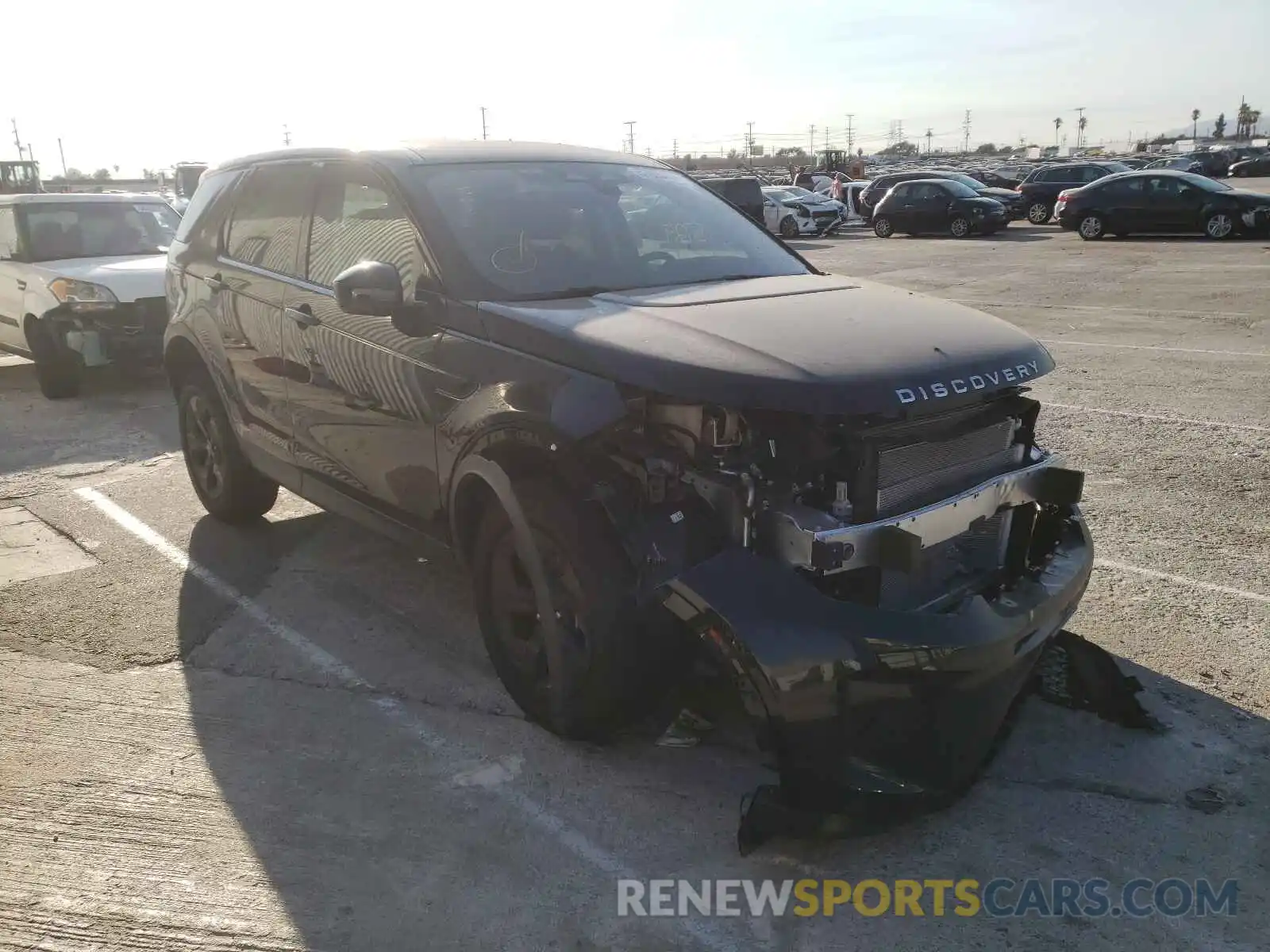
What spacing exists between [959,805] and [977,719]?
1.36 feet

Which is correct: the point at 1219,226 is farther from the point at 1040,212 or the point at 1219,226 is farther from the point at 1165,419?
the point at 1165,419

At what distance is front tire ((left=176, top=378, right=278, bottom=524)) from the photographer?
5.66 metres

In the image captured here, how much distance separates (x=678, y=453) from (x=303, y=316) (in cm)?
221

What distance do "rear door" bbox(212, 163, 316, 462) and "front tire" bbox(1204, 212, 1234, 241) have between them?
896 inches

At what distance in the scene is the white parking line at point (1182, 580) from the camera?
4.66m

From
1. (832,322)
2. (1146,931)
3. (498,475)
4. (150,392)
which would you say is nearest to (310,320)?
(498,475)

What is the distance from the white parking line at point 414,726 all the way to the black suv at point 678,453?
0.30 meters

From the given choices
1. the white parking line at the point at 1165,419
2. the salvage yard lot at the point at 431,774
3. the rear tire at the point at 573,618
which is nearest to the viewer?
the salvage yard lot at the point at 431,774

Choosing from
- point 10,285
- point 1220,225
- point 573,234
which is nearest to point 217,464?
point 573,234

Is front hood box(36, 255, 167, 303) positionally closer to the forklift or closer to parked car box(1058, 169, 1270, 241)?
the forklift

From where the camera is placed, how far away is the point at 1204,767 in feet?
11.2

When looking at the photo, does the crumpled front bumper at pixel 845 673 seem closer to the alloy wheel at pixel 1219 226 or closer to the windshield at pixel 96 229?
the windshield at pixel 96 229

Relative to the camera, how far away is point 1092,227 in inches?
955

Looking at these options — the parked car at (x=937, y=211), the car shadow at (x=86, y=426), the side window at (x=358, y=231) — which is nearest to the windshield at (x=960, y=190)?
the parked car at (x=937, y=211)
